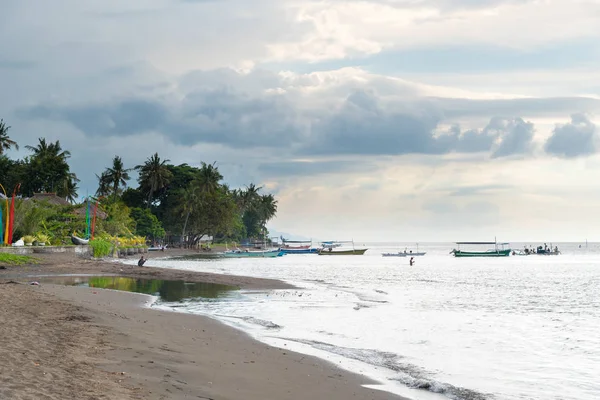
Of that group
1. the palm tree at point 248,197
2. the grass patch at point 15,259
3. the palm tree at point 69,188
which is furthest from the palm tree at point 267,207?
the grass patch at point 15,259

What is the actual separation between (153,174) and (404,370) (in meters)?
106

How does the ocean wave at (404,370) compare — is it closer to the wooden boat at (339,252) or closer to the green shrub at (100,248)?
the green shrub at (100,248)

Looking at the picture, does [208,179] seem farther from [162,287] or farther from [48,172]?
[162,287]

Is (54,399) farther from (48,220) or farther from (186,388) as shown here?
(48,220)

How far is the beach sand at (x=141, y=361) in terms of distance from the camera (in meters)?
8.12

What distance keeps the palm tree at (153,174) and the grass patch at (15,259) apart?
76.2m

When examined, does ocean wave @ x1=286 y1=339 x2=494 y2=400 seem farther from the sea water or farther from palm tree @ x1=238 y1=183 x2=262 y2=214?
palm tree @ x1=238 y1=183 x2=262 y2=214

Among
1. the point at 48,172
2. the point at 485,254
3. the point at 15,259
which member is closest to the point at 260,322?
the point at 15,259

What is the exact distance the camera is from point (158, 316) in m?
18.0

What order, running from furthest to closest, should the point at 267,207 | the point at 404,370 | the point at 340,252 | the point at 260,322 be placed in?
the point at 267,207 → the point at 340,252 → the point at 260,322 → the point at 404,370

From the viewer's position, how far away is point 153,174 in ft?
374

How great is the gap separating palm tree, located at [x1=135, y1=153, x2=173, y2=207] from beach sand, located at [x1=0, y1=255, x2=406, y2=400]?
99.1 m

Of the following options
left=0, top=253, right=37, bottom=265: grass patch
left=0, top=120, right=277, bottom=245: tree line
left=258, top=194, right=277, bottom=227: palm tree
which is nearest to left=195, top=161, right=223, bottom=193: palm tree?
left=0, top=120, right=277, bottom=245: tree line

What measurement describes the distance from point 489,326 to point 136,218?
99.4 metres
